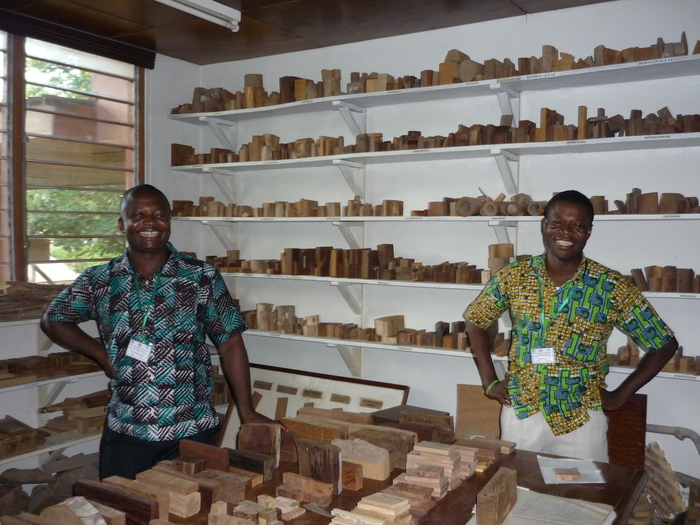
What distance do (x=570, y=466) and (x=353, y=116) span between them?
2.83 metres

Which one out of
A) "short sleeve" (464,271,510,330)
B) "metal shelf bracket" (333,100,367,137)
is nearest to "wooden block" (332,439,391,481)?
"short sleeve" (464,271,510,330)

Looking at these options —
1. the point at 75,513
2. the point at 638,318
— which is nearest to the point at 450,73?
the point at 638,318

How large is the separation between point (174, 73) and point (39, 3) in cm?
125

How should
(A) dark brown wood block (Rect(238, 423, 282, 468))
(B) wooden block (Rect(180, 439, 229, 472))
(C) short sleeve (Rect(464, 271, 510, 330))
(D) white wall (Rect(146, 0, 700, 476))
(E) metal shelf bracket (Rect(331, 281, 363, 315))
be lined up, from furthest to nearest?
1. (E) metal shelf bracket (Rect(331, 281, 363, 315))
2. (D) white wall (Rect(146, 0, 700, 476))
3. (C) short sleeve (Rect(464, 271, 510, 330))
4. (A) dark brown wood block (Rect(238, 423, 282, 468))
5. (B) wooden block (Rect(180, 439, 229, 472))

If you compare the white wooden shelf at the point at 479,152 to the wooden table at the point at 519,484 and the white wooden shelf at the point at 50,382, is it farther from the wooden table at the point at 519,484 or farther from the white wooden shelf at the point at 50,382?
the wooden table at the point at 519,484

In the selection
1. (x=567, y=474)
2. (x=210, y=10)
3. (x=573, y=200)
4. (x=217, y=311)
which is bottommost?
(x=567, y=474)

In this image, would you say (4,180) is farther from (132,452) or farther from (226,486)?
(226,486)

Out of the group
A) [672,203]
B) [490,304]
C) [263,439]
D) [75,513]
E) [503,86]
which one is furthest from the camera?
[503,86]

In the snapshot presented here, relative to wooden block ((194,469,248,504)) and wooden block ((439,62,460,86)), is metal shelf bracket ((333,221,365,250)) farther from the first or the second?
wooden block ((194,469,248,504))

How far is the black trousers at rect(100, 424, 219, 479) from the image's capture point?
94.6 inches

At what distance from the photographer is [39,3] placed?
12.5 ft

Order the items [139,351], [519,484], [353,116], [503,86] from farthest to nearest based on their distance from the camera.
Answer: [353,116] < [503,86] < [139,351] < [519,484]

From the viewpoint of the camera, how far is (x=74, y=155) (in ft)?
14.4

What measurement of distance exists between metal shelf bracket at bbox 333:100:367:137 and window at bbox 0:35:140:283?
5.28 ft
